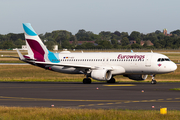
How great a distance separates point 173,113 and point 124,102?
7.06 meters

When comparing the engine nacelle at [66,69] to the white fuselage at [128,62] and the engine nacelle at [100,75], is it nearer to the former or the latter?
the white fuselage at [128,62]

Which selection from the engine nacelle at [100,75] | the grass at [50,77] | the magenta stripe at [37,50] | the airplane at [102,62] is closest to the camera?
the engine nacelle at [100,75]

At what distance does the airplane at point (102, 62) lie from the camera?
45.8 metres

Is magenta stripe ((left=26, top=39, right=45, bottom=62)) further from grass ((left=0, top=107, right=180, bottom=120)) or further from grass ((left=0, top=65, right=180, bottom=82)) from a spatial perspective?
grass ((left=0, top=107, right=180, bottom=120))

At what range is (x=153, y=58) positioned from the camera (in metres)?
46.2

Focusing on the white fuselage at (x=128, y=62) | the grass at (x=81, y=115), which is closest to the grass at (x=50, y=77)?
the white fuselage at (x=128, y=62)

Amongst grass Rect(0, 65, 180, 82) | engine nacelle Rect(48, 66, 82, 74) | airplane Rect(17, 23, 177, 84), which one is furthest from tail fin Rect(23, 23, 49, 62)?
grass Rect(0, 65, 180, 82)

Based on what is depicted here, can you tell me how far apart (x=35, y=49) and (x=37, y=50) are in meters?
0.32

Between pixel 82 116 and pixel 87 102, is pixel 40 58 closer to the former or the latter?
pixel 87 102

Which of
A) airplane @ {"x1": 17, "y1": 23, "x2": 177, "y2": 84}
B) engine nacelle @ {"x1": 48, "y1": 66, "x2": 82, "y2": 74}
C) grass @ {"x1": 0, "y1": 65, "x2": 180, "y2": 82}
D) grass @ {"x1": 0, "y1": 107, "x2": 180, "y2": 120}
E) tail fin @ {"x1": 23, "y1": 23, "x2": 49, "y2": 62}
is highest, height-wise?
tail fin @ {"x1": 23, "y1": 23, "x2": 49, "y2": 62}

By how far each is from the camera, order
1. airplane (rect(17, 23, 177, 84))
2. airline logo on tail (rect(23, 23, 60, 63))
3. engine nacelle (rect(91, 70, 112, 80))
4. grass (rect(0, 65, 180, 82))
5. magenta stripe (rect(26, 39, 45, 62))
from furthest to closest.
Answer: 1. grass (rect(0, 65, 180, 82))
2. magenta stripe (rect(26, 39, 45, 62))
3. airline logo on tail (rect(23, 23, 60, 63))
4. airplane (rect(17, 23, 177, 84))
5. engine nacelle (rect(91, 70, 112, 80))

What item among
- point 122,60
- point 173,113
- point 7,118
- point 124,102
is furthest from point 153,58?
point 7,118

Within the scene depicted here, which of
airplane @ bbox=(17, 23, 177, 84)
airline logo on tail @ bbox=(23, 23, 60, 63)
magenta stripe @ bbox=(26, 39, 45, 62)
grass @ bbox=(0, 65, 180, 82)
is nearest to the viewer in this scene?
airplane @ bbox=(17, 23, 177, 84)

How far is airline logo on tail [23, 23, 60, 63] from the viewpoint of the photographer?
169 ft
